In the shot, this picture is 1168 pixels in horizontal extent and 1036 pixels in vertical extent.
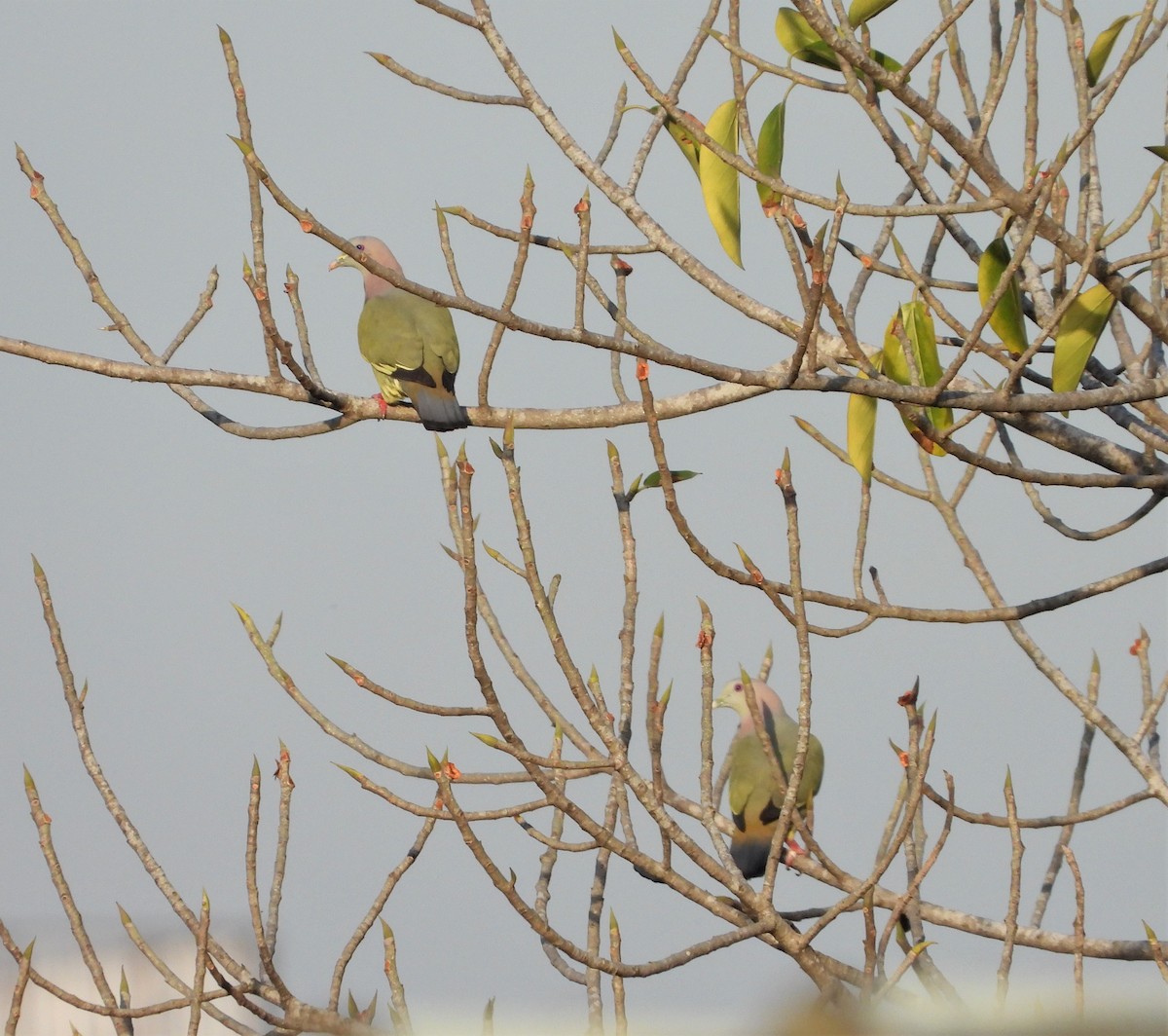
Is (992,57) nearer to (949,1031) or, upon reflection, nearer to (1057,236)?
(1057,236)

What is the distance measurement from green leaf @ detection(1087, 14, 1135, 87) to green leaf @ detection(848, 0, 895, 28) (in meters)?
0.62

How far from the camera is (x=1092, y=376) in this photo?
3484 mm

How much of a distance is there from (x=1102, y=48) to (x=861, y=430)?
44.9 inches

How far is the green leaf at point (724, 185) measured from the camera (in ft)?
10.2

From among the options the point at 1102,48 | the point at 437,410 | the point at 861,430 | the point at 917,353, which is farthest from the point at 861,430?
the point at 437,410

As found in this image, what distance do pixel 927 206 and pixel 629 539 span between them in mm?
976

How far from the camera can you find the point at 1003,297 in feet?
9.86

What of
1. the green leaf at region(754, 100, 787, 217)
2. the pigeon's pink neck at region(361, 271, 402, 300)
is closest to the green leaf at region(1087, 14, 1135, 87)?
the green leaf at region(754, 100, 787, 217)

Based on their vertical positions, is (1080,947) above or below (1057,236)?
below

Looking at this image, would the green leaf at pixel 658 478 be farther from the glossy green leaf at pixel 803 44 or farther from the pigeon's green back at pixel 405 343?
the pigeon's green back at pixel 405 343

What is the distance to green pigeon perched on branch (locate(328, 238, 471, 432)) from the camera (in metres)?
5.36

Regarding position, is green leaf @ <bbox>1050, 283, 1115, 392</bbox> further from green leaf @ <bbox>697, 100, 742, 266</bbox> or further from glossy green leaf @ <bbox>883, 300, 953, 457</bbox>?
green leaf @ <bbox>697, 100, 742, 266</bbox>

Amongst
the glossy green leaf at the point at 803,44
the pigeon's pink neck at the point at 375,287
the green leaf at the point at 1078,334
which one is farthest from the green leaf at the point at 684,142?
the pigeon's pink neck at the point at 375,287

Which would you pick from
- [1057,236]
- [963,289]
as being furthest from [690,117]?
[963,289]
